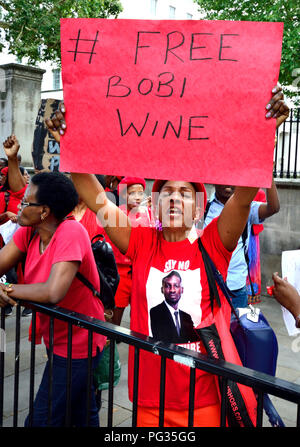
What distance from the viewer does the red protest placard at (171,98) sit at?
160cm

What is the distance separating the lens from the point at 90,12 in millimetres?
12773

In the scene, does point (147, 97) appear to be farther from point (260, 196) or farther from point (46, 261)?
point (260, 196)

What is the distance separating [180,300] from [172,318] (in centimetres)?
9

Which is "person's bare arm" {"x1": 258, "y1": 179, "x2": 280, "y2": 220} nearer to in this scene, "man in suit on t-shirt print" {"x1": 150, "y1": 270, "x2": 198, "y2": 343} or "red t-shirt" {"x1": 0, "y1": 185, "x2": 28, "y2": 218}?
"man in suit on t-shirt print" {"x1": 150, "y1": 270, "x2": 198, "y2": 343}

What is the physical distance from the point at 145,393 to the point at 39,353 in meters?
2.80

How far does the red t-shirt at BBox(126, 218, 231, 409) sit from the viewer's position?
1.87 meters

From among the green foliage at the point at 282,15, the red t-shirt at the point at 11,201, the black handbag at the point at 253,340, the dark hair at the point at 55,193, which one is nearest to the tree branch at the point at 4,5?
the green foliage at the point at 282,15

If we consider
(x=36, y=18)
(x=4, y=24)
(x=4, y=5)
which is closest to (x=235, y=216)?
(x=36, y=18)

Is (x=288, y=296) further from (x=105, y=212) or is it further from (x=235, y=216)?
(x=105, y=212)

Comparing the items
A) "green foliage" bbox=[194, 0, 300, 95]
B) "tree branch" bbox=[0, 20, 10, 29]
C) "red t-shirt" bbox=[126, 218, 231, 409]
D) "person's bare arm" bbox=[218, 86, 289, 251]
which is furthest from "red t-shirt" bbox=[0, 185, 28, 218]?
"tree branch" bbox=[0, 20, 10, 29]

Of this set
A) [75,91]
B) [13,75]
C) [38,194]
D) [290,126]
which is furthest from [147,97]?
[13,75]

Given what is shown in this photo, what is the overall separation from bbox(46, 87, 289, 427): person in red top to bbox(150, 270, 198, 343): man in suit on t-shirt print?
23mm

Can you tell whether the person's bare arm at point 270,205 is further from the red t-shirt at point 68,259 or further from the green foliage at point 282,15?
the green foliage at point 282,15

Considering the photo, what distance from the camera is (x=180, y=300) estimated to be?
1898 millimetres
